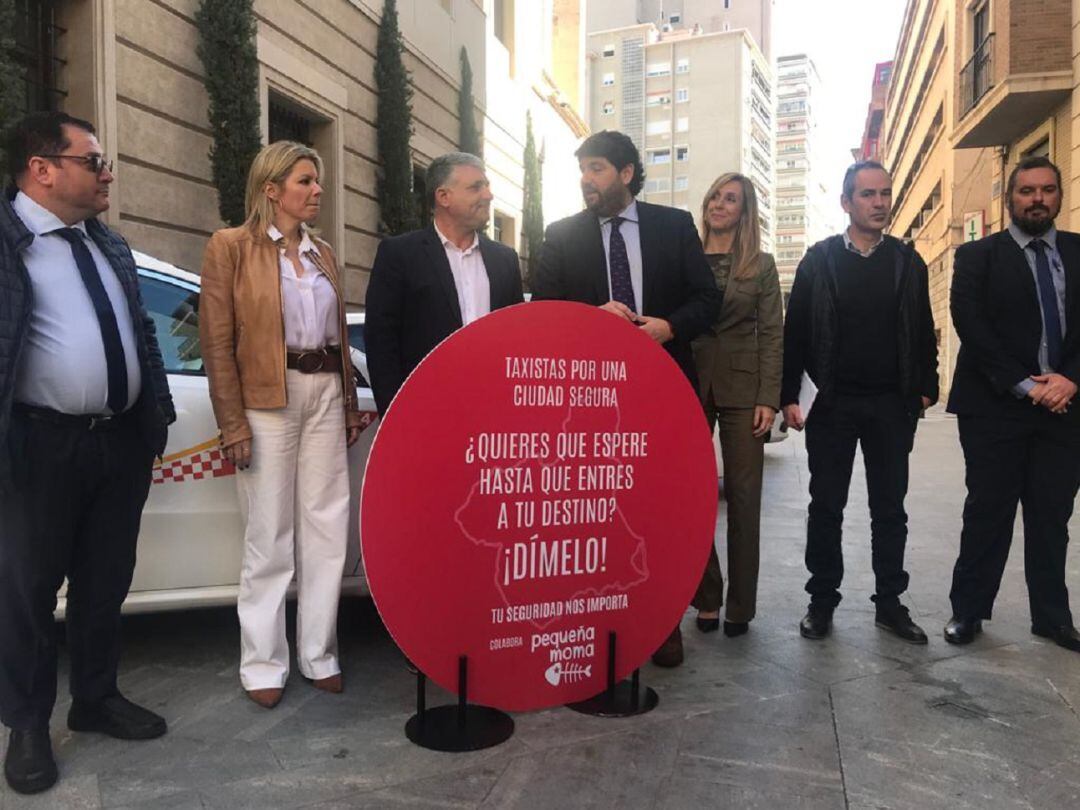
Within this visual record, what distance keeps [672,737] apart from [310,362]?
1.75 meters

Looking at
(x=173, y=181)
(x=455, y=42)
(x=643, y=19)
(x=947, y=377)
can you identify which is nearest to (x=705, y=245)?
(x=173, y=181)

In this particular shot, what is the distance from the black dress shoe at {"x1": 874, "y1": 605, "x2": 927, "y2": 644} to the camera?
12.5 feet

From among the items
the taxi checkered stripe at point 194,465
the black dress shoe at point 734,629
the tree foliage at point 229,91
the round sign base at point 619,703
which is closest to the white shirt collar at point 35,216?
the taxi checkered stripe at point 194,465

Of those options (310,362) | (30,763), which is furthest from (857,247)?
(30,763)

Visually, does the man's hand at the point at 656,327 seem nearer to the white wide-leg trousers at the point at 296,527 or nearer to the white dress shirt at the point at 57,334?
the white wide-leg trousers at the point at 296,527

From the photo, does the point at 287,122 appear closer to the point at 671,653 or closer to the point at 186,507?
the point at 186,507

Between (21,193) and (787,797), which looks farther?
(21,193)

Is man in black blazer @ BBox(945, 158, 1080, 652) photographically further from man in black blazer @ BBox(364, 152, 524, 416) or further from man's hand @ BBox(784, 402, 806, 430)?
man in black blazer @ BBox(364, 152, 524, 416)

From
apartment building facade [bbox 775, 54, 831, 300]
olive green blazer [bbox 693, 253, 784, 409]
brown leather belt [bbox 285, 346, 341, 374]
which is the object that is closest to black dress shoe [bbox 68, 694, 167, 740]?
brown leather belt [bbox 285, 346, 341, 374]

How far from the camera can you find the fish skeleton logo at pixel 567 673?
282 cm

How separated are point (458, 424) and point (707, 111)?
357ft

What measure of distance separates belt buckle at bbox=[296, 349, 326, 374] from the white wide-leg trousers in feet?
0.08

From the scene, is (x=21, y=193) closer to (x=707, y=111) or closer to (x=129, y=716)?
(x=129, y=716)

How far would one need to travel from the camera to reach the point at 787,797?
2430mm
